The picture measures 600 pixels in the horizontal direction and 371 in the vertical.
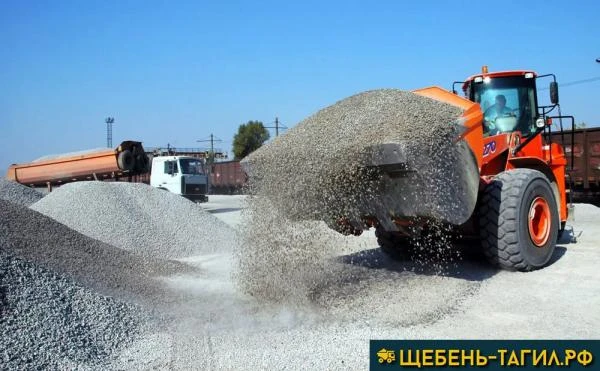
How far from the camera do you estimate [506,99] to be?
630 cm

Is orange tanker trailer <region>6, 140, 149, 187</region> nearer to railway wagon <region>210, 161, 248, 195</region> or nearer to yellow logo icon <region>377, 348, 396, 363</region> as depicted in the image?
railway wagon <region>210, 161, 248, 195</region>

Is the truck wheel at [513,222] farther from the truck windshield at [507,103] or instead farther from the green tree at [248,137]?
the green tree at [248,137]

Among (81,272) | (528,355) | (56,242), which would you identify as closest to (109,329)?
(81,272)

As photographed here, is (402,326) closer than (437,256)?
Yes

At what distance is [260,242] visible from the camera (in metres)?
4.84

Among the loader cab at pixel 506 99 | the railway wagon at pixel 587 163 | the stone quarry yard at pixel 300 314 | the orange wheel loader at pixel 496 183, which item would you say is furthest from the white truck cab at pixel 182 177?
the loader cab at pixel 506 99

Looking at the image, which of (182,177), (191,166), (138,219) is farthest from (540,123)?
(191,166)

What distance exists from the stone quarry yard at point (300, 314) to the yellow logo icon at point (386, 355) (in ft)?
0.59

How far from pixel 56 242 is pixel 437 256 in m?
3.93

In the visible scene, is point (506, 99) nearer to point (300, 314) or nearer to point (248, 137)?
point (300, 314)

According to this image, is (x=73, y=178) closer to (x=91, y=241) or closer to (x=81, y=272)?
(x=91, y=241)

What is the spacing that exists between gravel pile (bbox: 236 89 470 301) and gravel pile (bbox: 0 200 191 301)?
1.10m

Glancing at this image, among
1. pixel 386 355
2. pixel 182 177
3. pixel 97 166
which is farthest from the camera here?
pixel 182 177

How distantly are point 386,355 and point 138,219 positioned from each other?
21.4 feet
